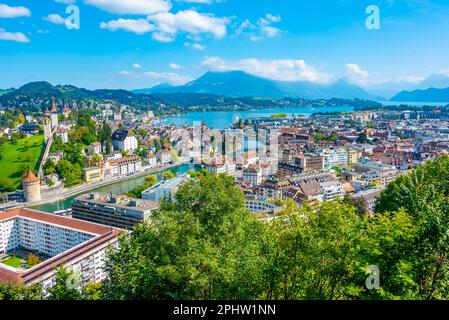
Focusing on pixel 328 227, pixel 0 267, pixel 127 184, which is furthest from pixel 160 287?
pixel 127 184

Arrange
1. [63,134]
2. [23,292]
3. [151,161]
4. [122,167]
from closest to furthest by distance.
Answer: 1. [23,292]
2. [122,167]
3. [151,161]
4. [63,134]

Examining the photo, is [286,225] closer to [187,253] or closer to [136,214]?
[187,253]

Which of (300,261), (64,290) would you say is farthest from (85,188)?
(300,261)

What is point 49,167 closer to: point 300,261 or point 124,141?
point 124,141

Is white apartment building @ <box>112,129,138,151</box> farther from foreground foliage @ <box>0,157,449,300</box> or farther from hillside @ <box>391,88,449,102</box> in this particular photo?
hillside @ <box>391,88,449,102</box>

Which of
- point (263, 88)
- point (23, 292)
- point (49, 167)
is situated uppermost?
point (263, 88)
